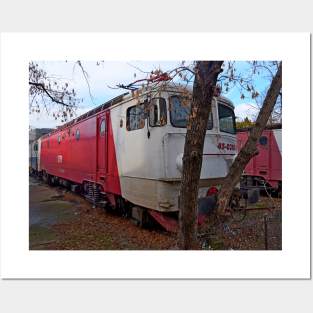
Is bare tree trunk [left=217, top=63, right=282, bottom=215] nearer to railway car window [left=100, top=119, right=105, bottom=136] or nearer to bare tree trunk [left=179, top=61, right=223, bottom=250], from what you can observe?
bare tree trunk [left=179, top=61, right=223, bottom=250]

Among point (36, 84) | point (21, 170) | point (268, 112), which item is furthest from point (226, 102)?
point (21, 170)

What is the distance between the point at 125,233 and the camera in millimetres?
4969

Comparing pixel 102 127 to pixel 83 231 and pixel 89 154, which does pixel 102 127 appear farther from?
pixel 83 231

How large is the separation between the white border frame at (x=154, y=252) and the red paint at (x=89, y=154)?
1834 millimetres

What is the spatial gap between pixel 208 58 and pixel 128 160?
79.1 inches

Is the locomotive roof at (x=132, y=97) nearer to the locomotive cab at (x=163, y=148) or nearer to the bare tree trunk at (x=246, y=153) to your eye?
the locomotive cab at (x=163, y=148)

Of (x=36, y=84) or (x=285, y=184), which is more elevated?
(x=36, y=84)

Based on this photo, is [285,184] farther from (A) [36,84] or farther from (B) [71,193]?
(B) [71,193]

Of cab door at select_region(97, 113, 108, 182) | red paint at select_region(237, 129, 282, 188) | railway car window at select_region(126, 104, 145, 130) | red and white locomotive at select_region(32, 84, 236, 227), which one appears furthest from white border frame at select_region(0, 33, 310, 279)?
red paint at select_region(237, 129, 282, 188)

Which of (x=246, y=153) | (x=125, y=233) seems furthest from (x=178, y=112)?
(x=125, y=233)

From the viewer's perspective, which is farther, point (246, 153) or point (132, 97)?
point (132, 97)

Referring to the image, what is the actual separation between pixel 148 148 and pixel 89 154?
250 centimetres

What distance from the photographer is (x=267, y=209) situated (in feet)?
16.9

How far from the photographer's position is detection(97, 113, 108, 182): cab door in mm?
5918
